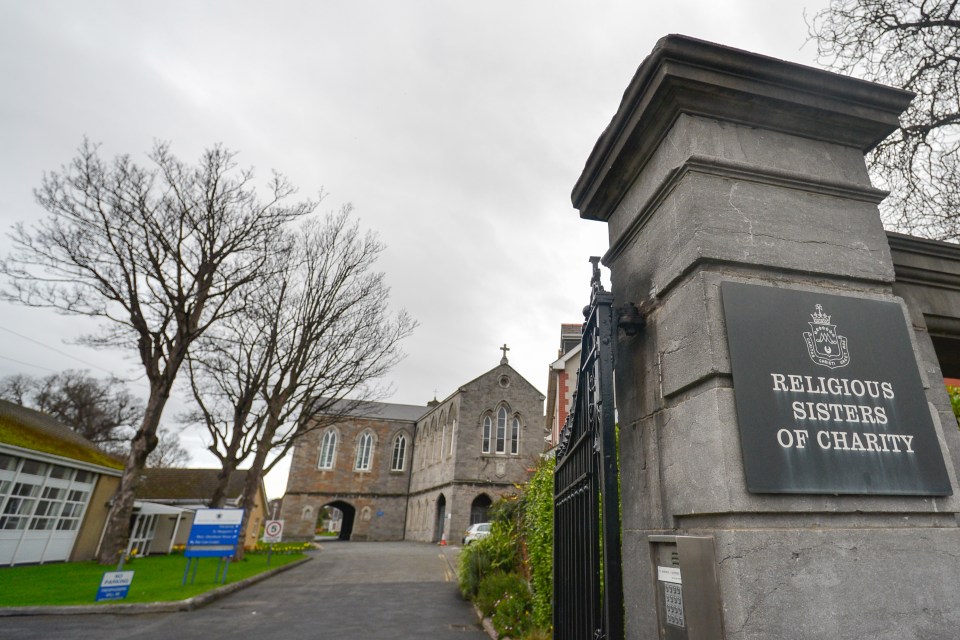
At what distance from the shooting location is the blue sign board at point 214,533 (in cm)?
1252

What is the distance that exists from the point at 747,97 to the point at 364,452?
45.7 meters

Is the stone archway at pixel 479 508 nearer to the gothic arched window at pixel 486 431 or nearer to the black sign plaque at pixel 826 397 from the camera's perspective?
the gothic arched window at pixel 486 431

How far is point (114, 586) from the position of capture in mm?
9617

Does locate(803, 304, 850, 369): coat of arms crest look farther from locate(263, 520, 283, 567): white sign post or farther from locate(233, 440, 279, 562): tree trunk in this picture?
locate(233, 440, 279, 562): tree trunk

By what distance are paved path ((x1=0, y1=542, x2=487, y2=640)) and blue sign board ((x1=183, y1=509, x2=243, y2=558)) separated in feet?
4.22

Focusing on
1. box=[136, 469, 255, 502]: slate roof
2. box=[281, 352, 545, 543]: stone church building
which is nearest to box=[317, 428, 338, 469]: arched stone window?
box=[281, 352, 545, 543]: stone church building

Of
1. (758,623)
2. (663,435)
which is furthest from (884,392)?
(758,623)

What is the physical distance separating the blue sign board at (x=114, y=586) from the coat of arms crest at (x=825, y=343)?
40.3ft

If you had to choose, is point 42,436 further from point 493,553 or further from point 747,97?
point 747,97

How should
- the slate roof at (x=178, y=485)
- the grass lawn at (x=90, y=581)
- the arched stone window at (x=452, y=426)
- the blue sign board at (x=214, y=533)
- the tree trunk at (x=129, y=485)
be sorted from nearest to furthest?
1. the grass lawn at (x=90, y=581)
2. the blue sign board at (x=214, y=533)
3. the tree trunk at (x=129, y=485)
4. the slate roof at (x=178, y=485)
5. the arched stone window at (x=452, y=426)

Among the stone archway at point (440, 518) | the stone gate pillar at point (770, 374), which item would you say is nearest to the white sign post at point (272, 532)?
the stone gate pillar at point (770, 374)

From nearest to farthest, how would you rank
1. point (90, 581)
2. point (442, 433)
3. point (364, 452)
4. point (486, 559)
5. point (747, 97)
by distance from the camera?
point (747, 97) → point (486, 559) → point (90, 581) → point (442, 433) → point (364, 452)

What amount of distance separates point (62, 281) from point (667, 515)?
61.4ft

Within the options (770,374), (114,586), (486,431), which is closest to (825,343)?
(770,374)
